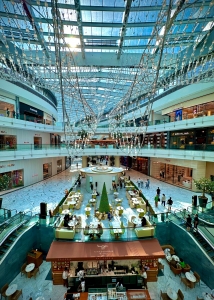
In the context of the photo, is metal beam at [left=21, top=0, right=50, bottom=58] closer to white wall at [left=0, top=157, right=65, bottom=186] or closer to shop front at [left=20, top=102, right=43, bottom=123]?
shop front at [left=20, top=102, right=43, bottom=123]

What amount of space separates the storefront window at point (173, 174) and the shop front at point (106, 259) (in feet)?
39.3

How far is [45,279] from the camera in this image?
7844 millimetres

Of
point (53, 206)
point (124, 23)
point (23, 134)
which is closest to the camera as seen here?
point (124, 23)

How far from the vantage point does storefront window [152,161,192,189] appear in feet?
60.5

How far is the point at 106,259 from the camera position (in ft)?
23.5

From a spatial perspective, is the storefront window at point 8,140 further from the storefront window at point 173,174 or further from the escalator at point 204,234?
the storefront window at point 173,174

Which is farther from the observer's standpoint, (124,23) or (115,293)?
(124,23)

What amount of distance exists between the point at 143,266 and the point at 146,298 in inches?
56.9

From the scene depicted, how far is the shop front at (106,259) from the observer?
285 inches

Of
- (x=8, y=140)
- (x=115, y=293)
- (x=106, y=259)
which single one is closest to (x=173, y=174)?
(x=106, y=259)

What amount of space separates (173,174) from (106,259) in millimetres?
15881

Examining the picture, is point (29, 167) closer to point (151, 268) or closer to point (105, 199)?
point (105, 199)

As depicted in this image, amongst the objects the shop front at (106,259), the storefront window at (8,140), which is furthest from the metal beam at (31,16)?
the storefront window at (8,140)

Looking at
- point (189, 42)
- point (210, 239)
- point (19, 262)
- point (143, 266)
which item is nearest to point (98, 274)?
point (143, 266)
